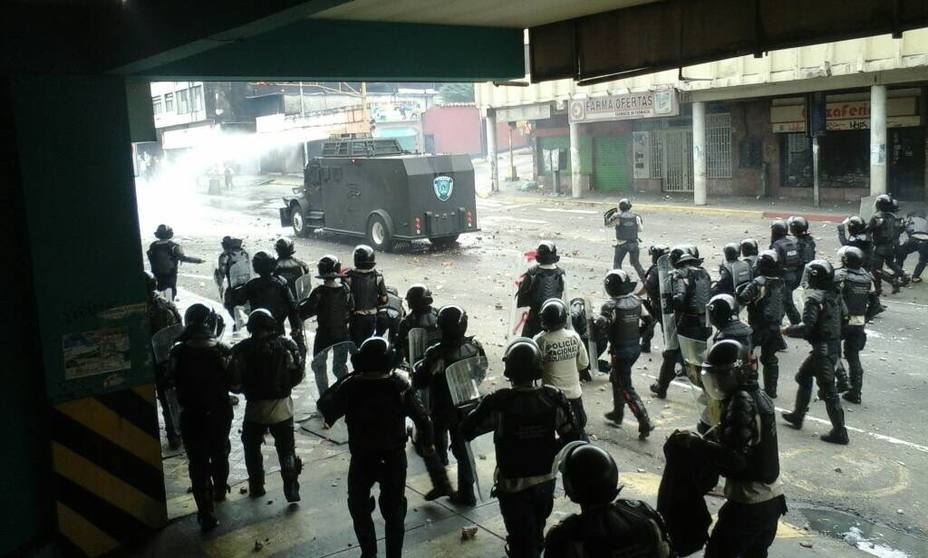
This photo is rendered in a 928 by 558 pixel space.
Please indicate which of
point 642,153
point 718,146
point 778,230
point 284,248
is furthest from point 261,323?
point 642,153

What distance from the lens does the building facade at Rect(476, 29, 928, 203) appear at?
22859 millimetres

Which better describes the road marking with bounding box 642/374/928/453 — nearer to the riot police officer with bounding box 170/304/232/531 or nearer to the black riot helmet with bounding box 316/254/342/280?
the black riot helmet with bounding box 316/254/342/280

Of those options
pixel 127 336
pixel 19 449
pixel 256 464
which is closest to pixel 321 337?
pixel 256 464

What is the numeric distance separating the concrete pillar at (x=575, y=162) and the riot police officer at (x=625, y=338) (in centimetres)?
2456

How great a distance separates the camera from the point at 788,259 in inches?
467

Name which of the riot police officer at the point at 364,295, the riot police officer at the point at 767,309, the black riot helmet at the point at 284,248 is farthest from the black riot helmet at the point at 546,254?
the black riot helmet at the point at 284,248

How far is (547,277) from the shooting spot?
403 inches

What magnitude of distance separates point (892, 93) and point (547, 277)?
754 inches

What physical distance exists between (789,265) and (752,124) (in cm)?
1886

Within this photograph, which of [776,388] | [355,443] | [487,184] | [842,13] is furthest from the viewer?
[487,184]

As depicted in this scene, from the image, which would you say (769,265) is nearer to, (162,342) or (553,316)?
(553,316)

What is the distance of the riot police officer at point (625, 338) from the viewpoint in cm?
862

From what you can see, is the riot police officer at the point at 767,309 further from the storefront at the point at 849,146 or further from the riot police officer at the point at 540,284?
the storefront at the point at 849,146

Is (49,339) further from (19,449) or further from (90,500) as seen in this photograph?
(90,500)
